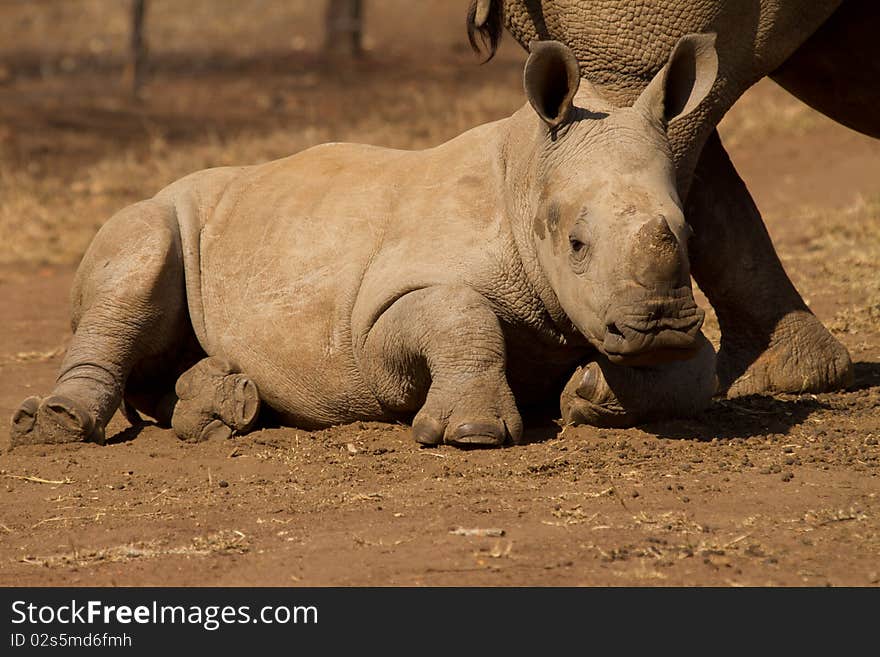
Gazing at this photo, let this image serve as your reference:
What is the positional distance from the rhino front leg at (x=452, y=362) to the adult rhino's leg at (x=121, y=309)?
113 centimetres

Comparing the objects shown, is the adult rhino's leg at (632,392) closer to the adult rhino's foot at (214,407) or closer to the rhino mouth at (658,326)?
the rhino mouth at (658,326)

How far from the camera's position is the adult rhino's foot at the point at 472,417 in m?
5.25

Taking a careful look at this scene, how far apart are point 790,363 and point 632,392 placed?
1214mm

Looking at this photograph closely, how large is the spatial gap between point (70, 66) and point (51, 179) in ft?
27.7

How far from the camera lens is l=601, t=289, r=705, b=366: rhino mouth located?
491 centimetres

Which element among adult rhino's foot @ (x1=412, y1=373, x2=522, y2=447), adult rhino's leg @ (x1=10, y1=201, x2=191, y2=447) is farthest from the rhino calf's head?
adult rhino's leg @ (x1=10, y1=201, x2=191, y2=447)

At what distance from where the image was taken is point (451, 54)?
71.1ft

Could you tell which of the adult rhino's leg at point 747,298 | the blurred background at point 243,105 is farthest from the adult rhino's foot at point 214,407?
the blurred background at point 243,105

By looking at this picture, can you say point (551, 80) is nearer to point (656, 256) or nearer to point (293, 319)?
point (656, 256)

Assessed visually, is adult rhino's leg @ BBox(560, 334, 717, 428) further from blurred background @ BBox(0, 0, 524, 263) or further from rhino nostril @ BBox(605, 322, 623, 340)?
blurred background @ BBox(0, 0, 524, 263)

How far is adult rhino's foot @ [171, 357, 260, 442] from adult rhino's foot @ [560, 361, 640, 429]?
1.26m

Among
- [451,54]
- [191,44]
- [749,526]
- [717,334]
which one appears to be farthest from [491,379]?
[191,44]

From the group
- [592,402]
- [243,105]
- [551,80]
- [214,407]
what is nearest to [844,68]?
[551,80]

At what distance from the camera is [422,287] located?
5.63 meters
